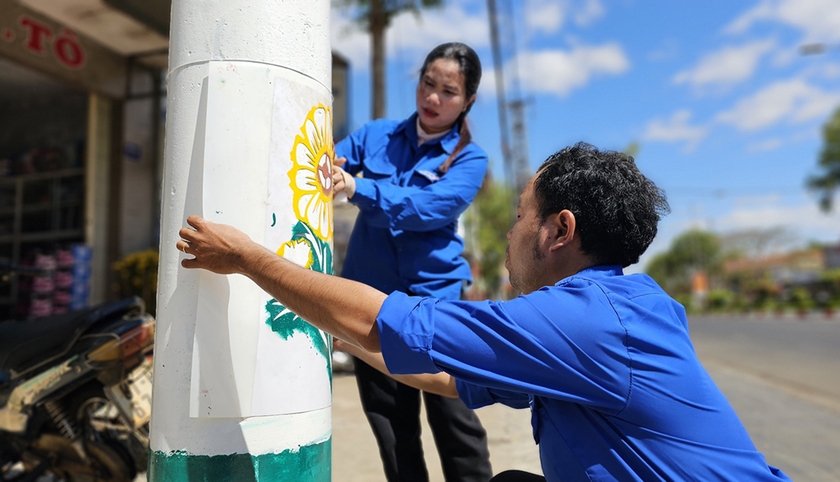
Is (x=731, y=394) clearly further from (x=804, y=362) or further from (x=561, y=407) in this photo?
(x=561, y=407)

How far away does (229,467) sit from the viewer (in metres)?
1.53

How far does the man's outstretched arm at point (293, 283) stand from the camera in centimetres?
134

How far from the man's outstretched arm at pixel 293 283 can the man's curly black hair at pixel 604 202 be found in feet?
1.66

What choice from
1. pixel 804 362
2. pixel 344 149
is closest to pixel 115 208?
pixel 344 149

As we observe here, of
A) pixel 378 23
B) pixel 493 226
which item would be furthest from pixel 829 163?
pixel 378 23

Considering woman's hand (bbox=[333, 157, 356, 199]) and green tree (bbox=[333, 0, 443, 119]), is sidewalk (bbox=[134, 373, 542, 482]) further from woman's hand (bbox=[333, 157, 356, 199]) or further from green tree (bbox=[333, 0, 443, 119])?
green tree (bbox=[333, 0, 443, 119])

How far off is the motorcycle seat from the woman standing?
3.93 feet

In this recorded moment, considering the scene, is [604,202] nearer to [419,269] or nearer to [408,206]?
[408,206]

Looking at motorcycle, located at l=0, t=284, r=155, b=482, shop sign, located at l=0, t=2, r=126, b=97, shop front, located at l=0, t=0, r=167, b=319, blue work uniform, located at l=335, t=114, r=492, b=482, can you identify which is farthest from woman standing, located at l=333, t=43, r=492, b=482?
shop front, located at l=0, t=0, r=167, b=319

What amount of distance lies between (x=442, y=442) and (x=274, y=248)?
1.05 meters

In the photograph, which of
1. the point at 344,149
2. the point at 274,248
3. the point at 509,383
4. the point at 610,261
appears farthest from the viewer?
the point at 344,149

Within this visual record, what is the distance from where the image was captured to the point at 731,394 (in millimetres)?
6426

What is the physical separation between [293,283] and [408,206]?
2.46 ft

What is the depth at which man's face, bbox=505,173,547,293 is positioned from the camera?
1.54 m
